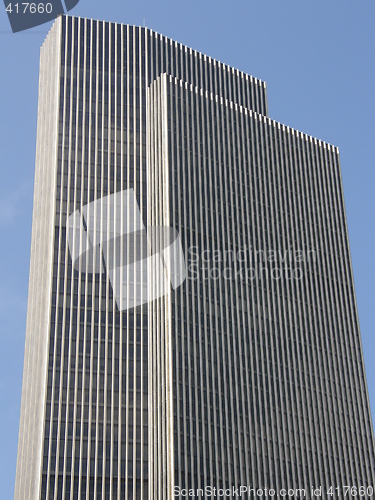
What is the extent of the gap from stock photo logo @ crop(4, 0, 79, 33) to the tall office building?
1132 cm

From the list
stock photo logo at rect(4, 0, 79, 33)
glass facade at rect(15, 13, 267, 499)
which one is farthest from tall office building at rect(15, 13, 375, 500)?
stock photo logo at rect(4, 0, 79, 33)

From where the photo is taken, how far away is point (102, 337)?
11025 centimetres

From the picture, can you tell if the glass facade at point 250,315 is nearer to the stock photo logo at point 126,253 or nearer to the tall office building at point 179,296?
the tall office building at point 179,296

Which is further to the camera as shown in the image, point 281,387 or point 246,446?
point 281,387

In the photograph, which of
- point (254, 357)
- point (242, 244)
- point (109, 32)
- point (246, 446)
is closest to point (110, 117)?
point (109, 32)

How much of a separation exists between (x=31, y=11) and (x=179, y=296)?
131 ft

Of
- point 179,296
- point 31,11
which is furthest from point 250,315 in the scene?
point 31,11

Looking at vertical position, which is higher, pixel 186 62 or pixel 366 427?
pixel 186 62

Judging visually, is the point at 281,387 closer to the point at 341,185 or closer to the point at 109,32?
the point at 341,185

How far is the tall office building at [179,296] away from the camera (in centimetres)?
10400

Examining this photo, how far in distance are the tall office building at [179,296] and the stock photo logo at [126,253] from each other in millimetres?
277

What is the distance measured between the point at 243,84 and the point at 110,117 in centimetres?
2864

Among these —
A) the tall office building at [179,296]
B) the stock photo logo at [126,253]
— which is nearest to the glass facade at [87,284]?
the tall office building at [179,296]

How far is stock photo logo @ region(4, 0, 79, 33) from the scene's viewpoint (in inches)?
4171
